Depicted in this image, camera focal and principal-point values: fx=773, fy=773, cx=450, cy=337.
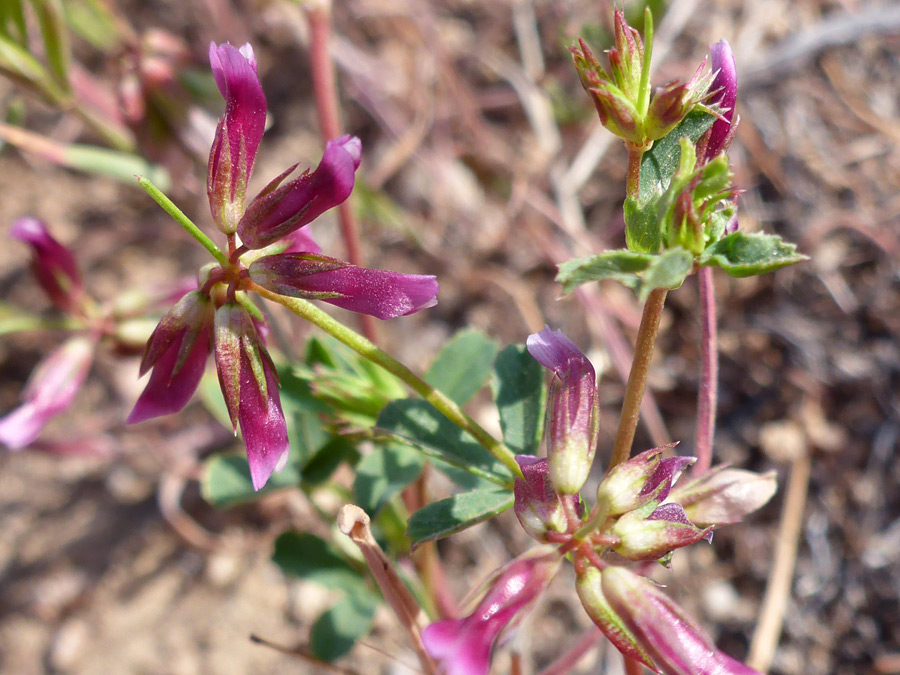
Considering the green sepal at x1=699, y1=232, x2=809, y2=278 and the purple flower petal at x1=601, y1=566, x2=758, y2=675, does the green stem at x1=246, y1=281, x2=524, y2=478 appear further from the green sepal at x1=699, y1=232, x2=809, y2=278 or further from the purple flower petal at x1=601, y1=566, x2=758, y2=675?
the green sepal at x1=699, y1=232, x2=809, y2=278

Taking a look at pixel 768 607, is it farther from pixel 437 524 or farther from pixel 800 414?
pixel 437 524

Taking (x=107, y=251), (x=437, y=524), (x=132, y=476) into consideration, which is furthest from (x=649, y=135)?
(x=107, y=251)

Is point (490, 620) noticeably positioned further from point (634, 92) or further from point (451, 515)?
point (634, 92)

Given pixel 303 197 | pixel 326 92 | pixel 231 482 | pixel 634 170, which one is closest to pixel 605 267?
pixel 634 170

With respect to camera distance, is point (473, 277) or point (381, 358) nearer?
point (381, 358)

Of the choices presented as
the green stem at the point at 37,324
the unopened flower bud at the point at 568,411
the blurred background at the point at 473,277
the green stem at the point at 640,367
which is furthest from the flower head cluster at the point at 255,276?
the blurred background at the point at 473,277

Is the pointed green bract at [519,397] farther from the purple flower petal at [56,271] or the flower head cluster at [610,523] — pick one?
the purple flower petal at [56,271]
